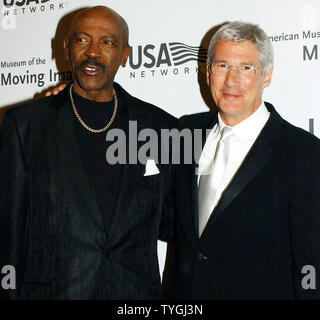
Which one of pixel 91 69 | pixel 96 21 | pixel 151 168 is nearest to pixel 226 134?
pixel 151 168

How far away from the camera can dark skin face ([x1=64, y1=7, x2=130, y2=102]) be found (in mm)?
2137

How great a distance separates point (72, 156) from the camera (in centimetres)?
206

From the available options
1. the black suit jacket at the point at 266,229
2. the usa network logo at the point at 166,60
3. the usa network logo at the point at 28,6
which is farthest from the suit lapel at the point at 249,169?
the usa network logo at the point at 28,6

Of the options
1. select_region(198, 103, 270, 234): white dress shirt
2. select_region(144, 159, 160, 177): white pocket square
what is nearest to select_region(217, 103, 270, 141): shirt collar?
select_region(198, 103, 270, 234): white dress shirt

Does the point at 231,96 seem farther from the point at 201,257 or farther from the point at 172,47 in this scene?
the point at 172,47

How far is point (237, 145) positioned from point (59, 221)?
2.41 feet

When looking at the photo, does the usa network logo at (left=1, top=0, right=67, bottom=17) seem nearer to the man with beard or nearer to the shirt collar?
the man with beard

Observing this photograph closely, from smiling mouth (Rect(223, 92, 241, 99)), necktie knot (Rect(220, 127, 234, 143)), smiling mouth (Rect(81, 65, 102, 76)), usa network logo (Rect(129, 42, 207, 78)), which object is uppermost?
usa network logo (Rect(129, 42, 207, 78))

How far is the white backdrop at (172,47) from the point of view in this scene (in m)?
2.55

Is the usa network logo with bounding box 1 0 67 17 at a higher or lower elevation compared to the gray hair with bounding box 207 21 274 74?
higher

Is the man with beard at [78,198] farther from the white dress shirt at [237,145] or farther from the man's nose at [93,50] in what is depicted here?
the white dress shirt at [237,145]
